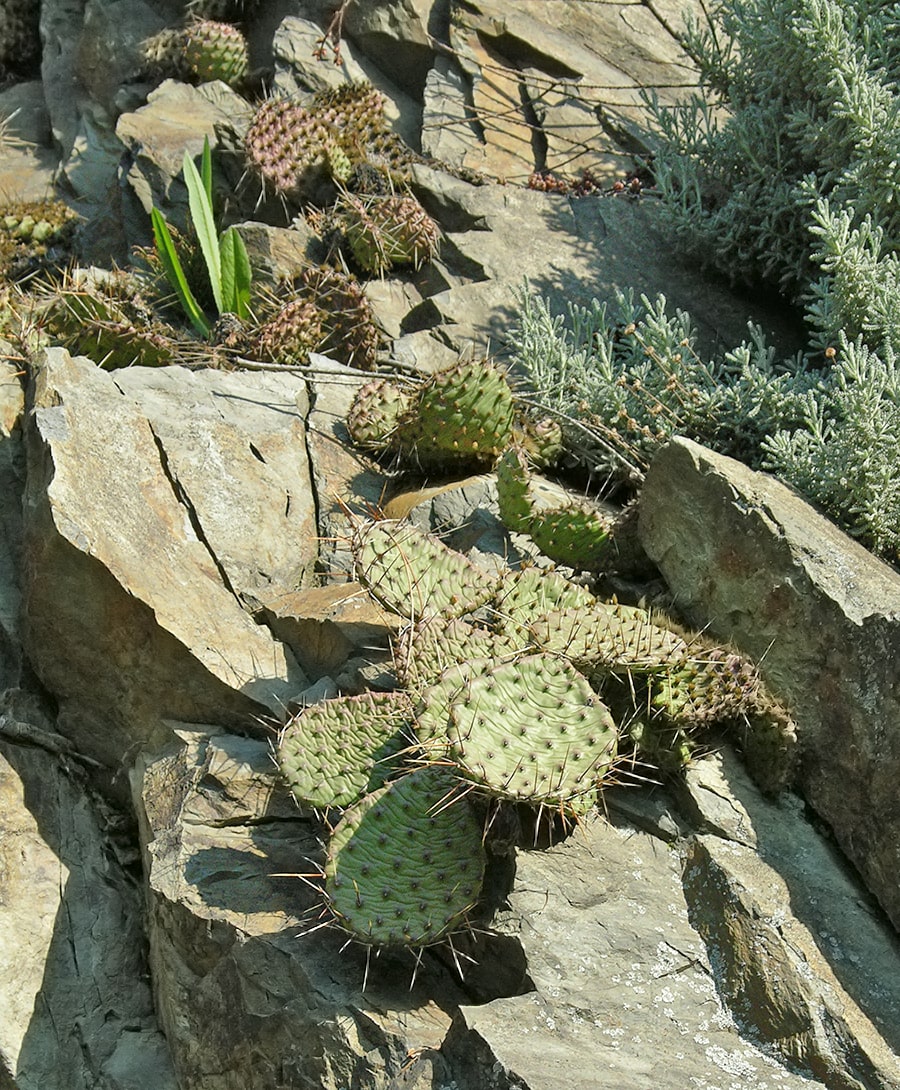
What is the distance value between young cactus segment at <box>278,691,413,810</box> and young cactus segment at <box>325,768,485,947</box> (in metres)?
0.17

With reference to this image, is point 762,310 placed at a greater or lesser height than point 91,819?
greater

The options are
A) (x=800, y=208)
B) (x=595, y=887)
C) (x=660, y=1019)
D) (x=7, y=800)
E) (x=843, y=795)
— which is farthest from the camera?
(x=800, y=208)

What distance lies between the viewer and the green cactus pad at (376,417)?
211 inches

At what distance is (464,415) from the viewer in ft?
16.6

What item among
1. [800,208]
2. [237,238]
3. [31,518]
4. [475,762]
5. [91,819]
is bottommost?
[91,819]

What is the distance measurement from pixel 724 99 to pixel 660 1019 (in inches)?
214

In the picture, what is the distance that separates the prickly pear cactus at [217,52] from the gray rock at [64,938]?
16.8 ft

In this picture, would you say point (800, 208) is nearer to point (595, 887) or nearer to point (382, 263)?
point (382, 263)

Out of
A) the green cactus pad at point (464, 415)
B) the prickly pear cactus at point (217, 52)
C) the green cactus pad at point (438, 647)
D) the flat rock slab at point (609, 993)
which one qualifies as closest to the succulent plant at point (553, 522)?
the green cactus pad at point (464, 415)

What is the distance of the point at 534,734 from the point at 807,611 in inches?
41.2

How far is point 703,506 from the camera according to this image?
13.7ft

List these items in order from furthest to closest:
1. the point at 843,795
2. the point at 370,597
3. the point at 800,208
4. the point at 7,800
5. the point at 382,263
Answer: the point at 382,263 → the point at 800,208 → the point at 7,800 → the point at 370,597 → the point at 843,795

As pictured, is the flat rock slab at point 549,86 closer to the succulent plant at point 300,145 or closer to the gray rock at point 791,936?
the succulent plant at point 300,145

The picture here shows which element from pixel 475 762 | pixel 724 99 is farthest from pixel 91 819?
pixel 724 99
